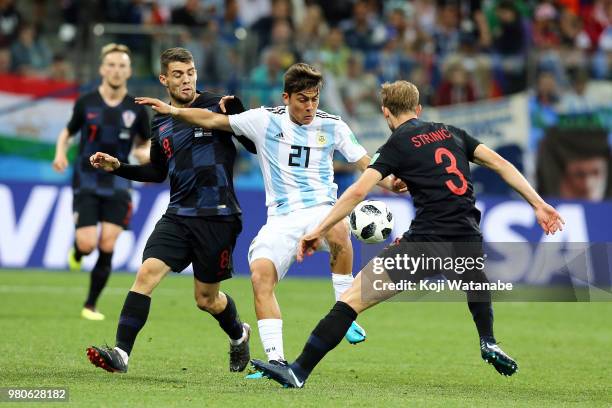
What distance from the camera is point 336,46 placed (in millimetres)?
19641

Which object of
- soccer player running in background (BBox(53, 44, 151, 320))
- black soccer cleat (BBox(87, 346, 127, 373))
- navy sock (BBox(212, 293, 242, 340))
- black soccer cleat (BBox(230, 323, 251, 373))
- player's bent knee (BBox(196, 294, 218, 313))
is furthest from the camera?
soccer player running in background (BBox(53, 44, 151, 320))

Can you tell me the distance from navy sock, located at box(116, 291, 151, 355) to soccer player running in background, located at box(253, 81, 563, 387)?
1.11 meters

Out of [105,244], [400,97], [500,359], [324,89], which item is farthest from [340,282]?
[324,89]

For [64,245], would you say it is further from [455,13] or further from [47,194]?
[455,13]

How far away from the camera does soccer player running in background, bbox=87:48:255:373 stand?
8.55 meters

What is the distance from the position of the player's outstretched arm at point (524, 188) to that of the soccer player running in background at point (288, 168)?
76cm

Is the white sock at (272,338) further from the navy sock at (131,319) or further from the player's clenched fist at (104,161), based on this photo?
the player's clenched fist at (104,161)

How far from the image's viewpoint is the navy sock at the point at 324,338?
7.76m

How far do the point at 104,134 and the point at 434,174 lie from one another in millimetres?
5457

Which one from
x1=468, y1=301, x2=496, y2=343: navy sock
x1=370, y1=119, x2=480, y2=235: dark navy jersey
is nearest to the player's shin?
x1=468, y1=301, x2=496, y2=343: navy sock

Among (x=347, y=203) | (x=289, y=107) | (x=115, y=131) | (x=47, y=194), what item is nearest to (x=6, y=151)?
(x=47, y=194)

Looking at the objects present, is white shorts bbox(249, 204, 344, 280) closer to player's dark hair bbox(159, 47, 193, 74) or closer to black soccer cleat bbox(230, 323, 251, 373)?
black soccer cleat bbox(230, 323, 251, 373)

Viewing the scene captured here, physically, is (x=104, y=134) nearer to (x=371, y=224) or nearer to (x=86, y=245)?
(x=86, y=245)

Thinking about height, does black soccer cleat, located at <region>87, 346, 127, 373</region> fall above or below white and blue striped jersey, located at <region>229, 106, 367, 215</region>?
below
